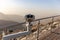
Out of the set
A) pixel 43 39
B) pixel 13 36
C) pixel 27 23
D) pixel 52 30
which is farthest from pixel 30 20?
pixel 52 30

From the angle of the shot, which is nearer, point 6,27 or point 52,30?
point 6,27

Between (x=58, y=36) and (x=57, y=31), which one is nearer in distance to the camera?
(x=58, y=36)

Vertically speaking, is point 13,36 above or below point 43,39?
above

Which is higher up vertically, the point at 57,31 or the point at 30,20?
the point at 30,20

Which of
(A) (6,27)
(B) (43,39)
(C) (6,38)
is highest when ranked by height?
(A) (6,27)

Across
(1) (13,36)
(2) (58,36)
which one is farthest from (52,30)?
(1) (13,36)

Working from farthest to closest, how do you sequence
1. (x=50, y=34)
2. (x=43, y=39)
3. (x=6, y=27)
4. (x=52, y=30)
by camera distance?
(x=52, y=30)
(x=50, y=34)
(x=43, y=39)
(x=6, y=27)

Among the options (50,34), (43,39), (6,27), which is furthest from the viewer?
(50,34)

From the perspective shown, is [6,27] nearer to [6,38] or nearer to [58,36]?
[6,38]

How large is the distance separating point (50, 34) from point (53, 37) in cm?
20

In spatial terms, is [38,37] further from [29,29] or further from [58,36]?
[29,29]

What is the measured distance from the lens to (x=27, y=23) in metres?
3.43

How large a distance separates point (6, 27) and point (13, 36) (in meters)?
0.28

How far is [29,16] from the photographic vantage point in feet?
11.3
